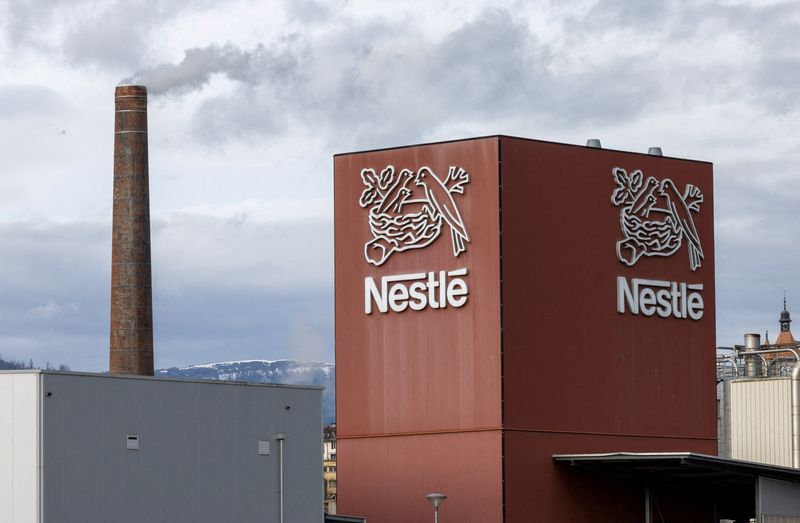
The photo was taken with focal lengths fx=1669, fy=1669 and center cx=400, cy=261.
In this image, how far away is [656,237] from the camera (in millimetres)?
56406

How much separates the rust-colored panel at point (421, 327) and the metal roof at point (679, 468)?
3618 millimetres

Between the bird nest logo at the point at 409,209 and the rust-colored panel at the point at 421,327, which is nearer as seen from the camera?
the rust-colored panel at the point at 421,327

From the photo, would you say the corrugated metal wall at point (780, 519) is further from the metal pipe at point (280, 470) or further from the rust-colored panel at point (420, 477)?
the metal pipe at point (280, 470)

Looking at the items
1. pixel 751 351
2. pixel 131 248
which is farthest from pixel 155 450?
pixel 751 351

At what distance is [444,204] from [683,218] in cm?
895

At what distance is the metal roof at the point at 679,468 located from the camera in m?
48.9

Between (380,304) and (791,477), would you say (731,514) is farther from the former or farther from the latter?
(380,304)

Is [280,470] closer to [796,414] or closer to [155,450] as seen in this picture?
[155,450]

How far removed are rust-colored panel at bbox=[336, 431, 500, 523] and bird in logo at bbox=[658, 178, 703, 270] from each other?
1047 centimetres

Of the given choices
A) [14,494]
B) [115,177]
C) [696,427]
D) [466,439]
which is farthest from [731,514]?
[14,494]

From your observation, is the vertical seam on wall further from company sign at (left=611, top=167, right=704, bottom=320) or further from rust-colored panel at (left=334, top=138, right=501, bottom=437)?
company sign at (left=611, top=167, right=704, bottom=320)

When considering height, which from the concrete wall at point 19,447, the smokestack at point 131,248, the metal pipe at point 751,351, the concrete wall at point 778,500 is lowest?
the concrete wall at point 778,500

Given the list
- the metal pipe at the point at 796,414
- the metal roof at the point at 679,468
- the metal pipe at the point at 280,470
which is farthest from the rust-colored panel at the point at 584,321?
the metal pipe at the point at 280,470

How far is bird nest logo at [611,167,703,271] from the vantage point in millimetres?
55656
